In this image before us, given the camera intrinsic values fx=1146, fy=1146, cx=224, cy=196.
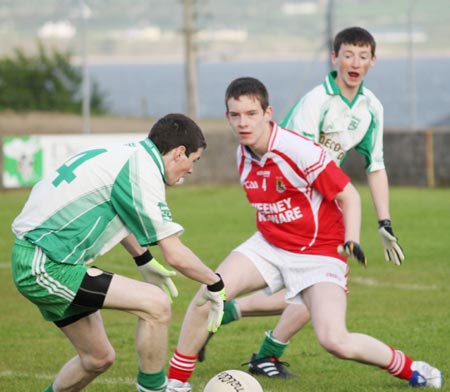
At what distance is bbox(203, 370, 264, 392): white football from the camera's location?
270 inches

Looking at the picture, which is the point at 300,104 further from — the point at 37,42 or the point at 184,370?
the point at 37,42

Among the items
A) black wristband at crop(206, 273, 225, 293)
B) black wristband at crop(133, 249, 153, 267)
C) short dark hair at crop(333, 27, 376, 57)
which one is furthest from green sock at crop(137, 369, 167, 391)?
short dark hair at crop(333, 27, 376, 57)

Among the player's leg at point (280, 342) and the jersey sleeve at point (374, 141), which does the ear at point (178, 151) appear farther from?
the jersey sleeve at point (374, 141)

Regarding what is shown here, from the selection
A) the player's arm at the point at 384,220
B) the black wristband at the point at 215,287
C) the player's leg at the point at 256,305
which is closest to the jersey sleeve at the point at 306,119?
the player's arm at the point at 384,220

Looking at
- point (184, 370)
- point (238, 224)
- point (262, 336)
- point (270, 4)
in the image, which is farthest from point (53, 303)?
point (270, 4)

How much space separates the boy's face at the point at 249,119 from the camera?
736 cm

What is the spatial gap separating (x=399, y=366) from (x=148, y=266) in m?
1.78

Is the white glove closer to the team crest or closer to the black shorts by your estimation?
the black shorts

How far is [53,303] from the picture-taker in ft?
21.2

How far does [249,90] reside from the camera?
7.37m

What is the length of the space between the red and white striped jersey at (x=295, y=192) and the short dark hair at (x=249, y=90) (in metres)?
0.25

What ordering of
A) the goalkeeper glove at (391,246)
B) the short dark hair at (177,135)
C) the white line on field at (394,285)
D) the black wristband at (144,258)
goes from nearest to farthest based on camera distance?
the short dark hair at (177,135)
the black wristband at (144,258)
the goalkeeper glove at (391,246)
the white line on field at (394,285)

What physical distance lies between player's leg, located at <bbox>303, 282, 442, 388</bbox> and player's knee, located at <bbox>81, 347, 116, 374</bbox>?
1309 millimetres

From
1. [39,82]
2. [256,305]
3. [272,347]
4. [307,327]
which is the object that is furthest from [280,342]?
[39,82]
